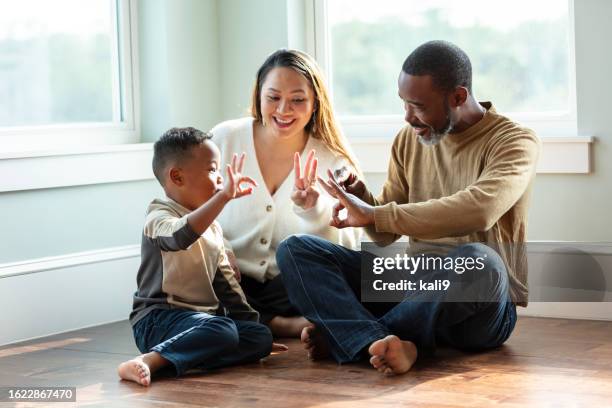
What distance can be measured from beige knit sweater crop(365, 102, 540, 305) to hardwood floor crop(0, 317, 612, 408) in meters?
0.22

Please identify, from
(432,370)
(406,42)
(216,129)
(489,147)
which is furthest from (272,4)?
(432,370)

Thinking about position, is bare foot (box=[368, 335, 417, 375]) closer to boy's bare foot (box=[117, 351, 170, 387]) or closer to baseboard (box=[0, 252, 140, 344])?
boy's bare foot (box=[117, 351, 170, 387])

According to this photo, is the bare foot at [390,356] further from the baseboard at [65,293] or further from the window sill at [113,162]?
the baseboard at [65,293]

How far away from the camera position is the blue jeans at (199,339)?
2.48 metres

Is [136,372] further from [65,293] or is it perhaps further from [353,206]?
[65,293]

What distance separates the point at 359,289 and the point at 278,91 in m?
0.62

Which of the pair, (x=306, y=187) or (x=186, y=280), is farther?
(x=306, y=187)

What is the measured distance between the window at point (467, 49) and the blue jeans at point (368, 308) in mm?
933

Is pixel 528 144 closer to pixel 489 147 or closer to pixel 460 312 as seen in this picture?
pixel 489 147

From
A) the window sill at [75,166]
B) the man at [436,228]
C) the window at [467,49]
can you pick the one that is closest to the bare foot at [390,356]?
the man at [436,228]

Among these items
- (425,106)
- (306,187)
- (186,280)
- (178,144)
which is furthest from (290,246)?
(425,106)

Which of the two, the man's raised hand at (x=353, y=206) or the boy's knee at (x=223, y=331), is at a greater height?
the man's raised hand at (x=353, y=206)

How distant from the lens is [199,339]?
8.18 ft

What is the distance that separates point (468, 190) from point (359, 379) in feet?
1.67
